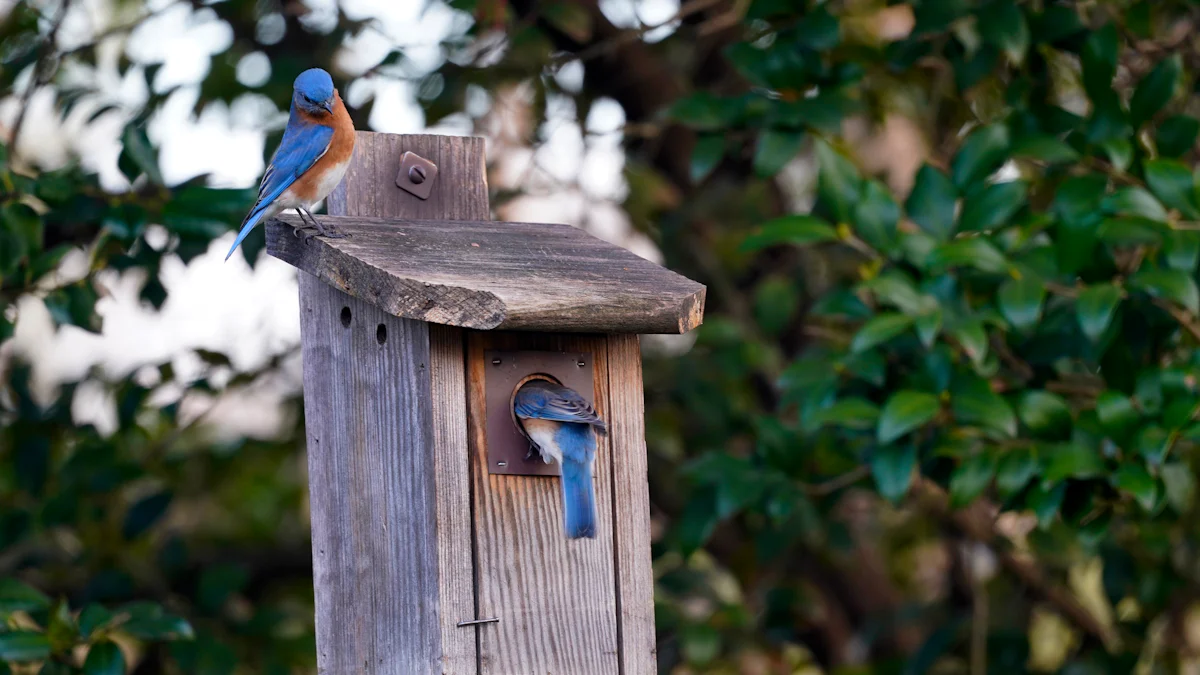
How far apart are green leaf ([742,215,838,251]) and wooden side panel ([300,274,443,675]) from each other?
1274 mm

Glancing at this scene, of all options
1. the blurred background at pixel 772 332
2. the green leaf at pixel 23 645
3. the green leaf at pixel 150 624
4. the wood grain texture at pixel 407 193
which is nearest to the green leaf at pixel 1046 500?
the blurred background at pixel 772 332

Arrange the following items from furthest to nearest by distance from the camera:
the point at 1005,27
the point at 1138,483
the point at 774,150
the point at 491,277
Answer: the point at 774,150 → the point at 1005,27 → the point at 1138,483 → the point at 491,277

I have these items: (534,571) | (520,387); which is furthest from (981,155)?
(534,571)

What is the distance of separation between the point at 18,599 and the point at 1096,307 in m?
2.44

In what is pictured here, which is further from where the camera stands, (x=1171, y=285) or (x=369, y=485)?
(x=1171, y=285)

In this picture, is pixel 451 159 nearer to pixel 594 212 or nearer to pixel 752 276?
pixel 594 212

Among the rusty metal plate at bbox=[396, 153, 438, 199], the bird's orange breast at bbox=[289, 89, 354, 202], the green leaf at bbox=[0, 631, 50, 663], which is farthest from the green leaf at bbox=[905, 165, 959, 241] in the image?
the green leaf at bbox=[0, 631, 50, 663]

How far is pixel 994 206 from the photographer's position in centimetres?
324

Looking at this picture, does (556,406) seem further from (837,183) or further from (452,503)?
(837,183)

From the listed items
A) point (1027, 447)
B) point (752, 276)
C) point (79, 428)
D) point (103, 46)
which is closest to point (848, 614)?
point (752, 276)

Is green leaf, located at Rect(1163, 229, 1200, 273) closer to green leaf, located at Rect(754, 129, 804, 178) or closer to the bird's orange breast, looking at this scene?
green leaf, located at Rect(754, 129, 804, 178)

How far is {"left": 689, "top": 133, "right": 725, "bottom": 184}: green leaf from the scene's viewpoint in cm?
369

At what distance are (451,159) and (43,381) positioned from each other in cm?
293

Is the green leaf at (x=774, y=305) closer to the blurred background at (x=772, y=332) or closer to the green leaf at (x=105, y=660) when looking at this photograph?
the blurred background at (x=772, y=332)
